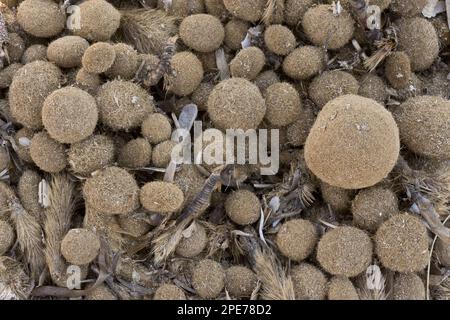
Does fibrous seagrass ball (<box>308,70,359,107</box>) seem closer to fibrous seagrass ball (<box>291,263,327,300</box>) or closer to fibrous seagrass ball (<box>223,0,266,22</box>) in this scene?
fibrous seagrass ball (<box>223,0,266,22</box>)

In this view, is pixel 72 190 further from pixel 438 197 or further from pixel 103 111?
pixel 438 197

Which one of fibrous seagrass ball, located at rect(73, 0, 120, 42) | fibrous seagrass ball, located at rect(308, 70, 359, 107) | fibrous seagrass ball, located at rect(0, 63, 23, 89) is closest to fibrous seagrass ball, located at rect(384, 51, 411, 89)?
fibrous seagrass ball, located at rect(308, 70, 359, 107)

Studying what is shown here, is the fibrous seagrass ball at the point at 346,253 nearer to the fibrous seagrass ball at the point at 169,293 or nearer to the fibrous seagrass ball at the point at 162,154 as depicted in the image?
the fibrous seagrass ball at the point at 169,293

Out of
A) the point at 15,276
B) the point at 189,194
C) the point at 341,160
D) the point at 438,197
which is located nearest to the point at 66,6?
the point at 189,194

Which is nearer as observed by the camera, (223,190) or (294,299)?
(294,299)

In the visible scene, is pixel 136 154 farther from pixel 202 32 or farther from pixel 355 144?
pixel 355 144

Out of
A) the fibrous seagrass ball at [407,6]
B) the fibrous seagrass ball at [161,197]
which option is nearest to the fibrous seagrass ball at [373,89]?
the fibrous seagrass ball at [407,6]
